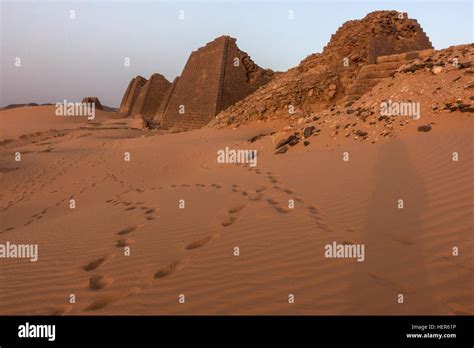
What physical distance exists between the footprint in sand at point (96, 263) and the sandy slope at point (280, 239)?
0.02 meters

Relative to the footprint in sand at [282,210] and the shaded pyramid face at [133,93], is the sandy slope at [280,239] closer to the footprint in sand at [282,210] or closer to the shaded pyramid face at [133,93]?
the footprint in sand at [282,210]

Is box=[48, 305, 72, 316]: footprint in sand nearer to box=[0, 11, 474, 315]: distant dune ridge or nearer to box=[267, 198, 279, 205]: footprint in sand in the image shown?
box=[0, 11, 474, 315]: distant dune ridge

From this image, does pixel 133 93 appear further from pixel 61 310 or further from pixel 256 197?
pixel 61 310

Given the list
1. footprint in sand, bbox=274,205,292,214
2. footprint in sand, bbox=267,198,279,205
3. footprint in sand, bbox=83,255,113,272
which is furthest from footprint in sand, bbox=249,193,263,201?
footprint in sand, bbox=83,255,113,272

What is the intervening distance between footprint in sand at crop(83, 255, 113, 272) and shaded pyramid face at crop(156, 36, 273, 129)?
16.0 m

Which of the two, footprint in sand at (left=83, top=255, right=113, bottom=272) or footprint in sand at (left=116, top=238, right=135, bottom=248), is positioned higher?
footprint in sand at (left=116, top=238, right=135, bottom=248)

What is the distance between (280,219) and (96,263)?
2.17 m

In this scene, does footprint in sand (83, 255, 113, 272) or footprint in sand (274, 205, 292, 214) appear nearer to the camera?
footprint in sand (83, 255, 113, 272)

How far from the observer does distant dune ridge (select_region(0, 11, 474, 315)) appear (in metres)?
2.56

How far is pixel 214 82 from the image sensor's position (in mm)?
19938

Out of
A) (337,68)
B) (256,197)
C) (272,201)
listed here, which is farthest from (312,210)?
(337,68)

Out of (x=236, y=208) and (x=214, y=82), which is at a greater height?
(x=214, y=82)
